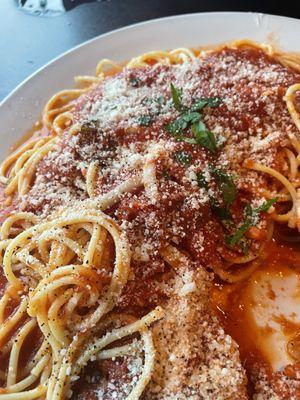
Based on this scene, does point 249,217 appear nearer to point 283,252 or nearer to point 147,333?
point 283,252

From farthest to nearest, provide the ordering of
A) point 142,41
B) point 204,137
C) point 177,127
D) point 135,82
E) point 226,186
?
point 142,41
point 135,82
point 177,127
point 204,137
point 226,186

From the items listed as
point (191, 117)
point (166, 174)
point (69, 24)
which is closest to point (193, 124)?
point (191, 117)

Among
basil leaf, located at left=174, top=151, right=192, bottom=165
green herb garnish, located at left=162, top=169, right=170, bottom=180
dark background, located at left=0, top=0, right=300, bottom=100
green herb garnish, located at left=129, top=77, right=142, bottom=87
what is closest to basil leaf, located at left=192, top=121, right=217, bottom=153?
basil leaf, located at left=174, top=151, right=192, bottom=165

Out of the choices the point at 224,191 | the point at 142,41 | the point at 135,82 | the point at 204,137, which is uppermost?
the point at 135,82

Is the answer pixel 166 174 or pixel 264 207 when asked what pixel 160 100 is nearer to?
pixel 166 174

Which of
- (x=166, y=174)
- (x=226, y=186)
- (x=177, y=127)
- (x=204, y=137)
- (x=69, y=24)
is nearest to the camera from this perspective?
(x=166, y=174)

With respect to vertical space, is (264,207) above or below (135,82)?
below

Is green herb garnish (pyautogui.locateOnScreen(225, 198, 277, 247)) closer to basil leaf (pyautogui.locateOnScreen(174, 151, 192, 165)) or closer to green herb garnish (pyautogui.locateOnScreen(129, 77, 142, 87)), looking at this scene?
basil leaf (pyautogui.locateOnScreen(174, 151, 192, 165))

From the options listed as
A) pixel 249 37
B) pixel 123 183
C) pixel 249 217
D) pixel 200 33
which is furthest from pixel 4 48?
pixel 249 217
